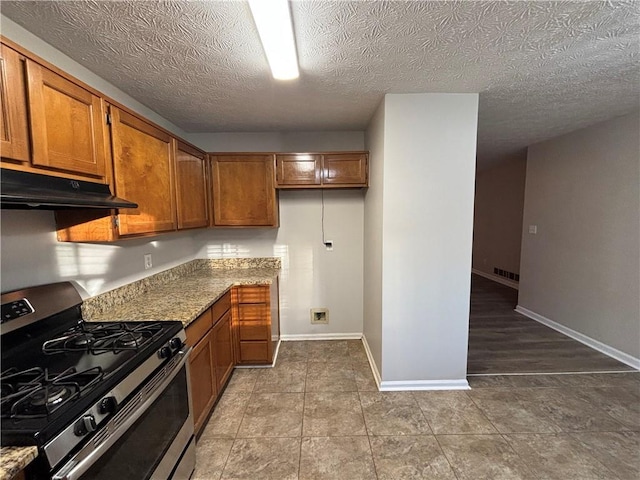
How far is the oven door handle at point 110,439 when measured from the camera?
851mm

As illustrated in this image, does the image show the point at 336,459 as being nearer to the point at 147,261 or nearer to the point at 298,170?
the point at 147,261

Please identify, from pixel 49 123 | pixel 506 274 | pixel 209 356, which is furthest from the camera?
pixel 506 274

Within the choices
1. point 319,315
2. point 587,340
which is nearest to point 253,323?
point 319,315

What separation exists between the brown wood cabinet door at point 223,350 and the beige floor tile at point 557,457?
2098 mm

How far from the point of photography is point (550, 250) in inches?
144

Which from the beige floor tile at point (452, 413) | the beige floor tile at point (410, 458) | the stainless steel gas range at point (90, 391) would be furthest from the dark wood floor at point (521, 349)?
the stainless steel gas range at point (90, 391)

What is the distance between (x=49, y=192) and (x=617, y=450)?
3.40 meters

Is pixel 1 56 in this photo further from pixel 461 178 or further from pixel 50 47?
pixel 461 178

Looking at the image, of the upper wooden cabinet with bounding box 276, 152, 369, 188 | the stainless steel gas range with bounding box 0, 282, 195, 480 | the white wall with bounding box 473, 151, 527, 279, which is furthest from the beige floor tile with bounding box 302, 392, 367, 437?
the white wall with bounding box 473, 151, 527, 279

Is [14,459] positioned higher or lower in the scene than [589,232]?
lower

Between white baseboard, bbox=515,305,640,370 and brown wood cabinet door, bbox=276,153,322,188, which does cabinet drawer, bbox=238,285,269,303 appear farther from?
white baseboard, bbox=515,305,640,370

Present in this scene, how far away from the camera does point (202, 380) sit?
1.94 metres

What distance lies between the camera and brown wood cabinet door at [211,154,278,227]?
2.90 meters

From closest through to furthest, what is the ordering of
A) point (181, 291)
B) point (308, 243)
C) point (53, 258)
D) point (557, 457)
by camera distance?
point (53, 258) → point (557, 457) → point (181, 291) → point (308, 243)
